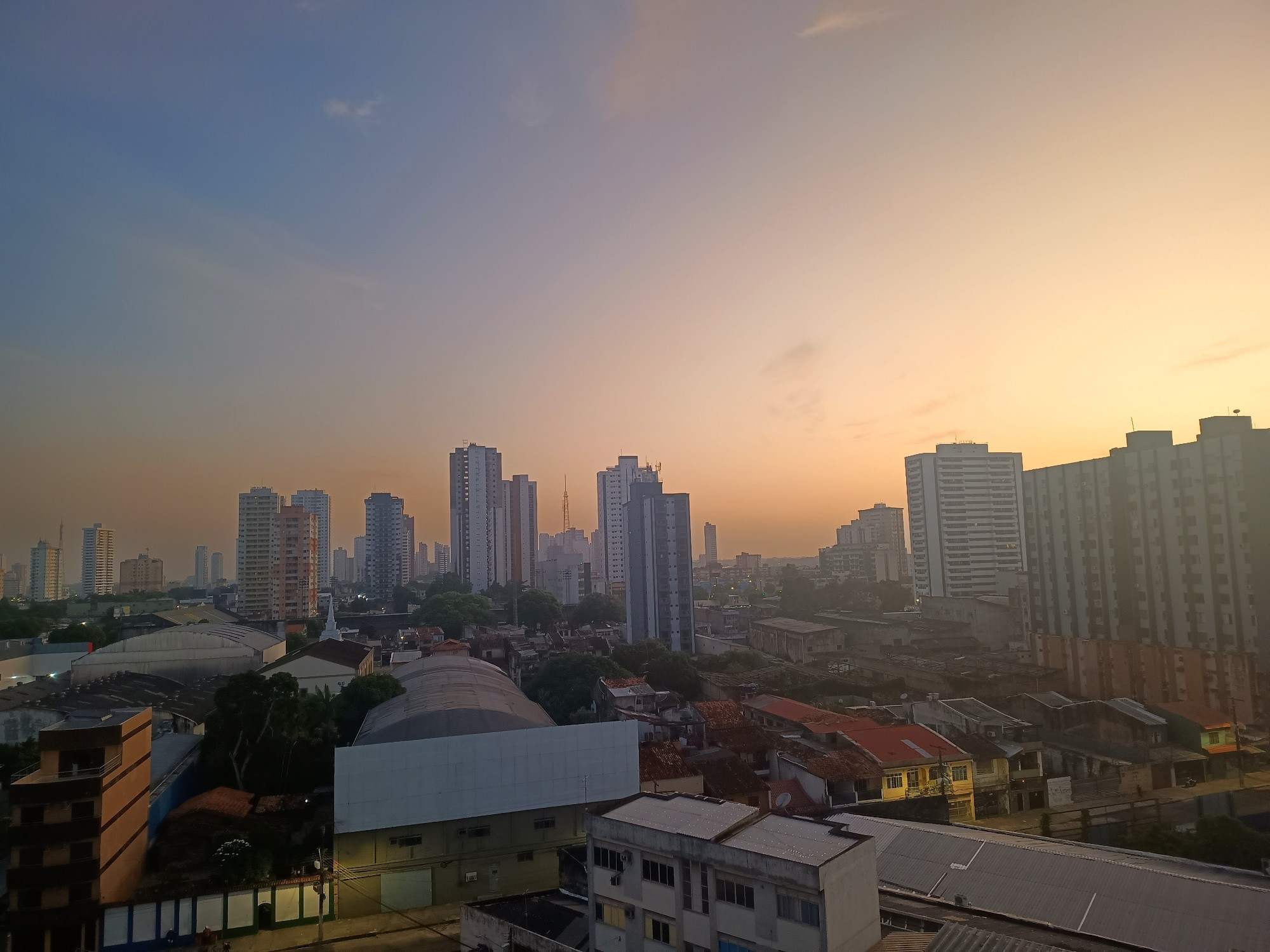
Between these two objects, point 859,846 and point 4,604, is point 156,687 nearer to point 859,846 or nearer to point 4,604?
point 859,846

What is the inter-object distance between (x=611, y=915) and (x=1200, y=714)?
25.1 m

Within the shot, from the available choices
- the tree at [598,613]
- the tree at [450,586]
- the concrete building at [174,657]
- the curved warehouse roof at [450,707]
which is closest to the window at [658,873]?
the curved warehouse roof at [450,707]

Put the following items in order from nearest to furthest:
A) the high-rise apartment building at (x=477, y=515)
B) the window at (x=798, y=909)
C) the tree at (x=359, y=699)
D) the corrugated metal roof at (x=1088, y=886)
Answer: the window at (x=798, y=909)
the corrugated metal roof at (x=1088, y=886)
the tree at (x=359, y=699)
the high-rise apartment building at (x=477, y=515)

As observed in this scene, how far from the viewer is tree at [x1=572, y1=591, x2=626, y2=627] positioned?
6259cm

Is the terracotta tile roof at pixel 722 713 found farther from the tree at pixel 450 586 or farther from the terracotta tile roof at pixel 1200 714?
the tree at pixel 450 586

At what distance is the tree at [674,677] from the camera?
34844 mm

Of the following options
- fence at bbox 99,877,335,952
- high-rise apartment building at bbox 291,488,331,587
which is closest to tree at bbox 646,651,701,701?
fence at bbox 99,877,335,952

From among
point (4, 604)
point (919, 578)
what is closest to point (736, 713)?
point (919, 578)

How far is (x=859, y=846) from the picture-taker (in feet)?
34.6

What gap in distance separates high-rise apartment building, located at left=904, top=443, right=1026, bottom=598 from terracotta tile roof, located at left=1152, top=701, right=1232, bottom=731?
1281 inches

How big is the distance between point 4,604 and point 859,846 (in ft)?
246

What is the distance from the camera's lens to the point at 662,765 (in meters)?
19.5

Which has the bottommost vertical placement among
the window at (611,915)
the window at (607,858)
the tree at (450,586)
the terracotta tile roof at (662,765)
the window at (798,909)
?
the window at (611,915)

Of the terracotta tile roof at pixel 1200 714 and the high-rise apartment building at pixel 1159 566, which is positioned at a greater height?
the high-rise apartment building at pixel 1159 566
